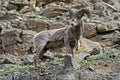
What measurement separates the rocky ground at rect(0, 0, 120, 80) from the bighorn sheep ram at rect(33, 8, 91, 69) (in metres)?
0.47

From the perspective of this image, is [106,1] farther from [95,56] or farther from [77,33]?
[77,33]

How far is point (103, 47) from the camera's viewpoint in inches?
739

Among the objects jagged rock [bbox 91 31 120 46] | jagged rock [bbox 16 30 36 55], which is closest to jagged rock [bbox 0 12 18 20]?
jagged rock [bbox 16 30 36 55]

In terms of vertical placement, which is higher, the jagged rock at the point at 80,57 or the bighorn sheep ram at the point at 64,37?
the bighorn sheep ram at the point at 64,37

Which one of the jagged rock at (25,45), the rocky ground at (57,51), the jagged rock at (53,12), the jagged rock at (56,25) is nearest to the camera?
the rocky ground at (57,51)

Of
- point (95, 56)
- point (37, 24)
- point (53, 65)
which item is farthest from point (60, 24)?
point (53, 65)

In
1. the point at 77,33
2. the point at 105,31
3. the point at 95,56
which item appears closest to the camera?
the point at 77,33

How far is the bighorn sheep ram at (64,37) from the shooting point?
43.7 ft

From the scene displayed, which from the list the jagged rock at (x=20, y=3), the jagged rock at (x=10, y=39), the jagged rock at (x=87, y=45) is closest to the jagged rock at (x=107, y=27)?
the jagged rock at (x=87, y=45)

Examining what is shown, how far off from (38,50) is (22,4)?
1241cm

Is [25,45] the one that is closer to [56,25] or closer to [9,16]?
[56,25]

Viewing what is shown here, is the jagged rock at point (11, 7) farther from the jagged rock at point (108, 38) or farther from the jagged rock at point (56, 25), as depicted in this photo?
the jagged rock at point (108, 38)

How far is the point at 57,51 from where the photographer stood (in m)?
18.1

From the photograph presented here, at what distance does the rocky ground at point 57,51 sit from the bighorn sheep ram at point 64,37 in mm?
466
